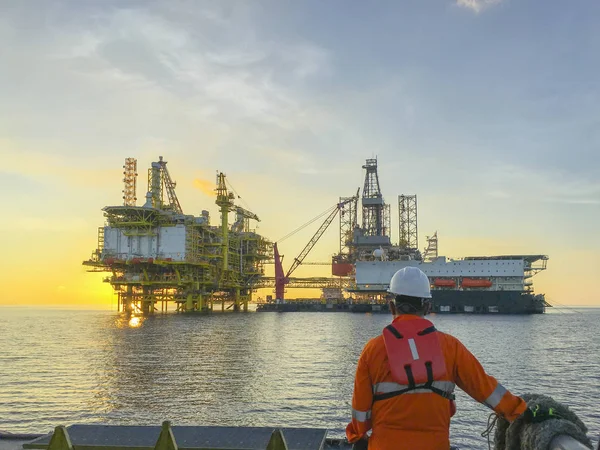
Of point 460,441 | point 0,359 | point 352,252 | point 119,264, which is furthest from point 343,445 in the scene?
point 352,252

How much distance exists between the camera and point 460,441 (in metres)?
14.0

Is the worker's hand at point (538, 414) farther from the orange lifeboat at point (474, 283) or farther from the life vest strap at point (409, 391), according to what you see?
the orange lifeboat at point (474, 283)

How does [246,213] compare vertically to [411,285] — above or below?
above

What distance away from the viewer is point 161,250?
254 feet

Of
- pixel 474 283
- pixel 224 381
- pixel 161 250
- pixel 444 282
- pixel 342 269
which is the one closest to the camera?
pixel 224 381

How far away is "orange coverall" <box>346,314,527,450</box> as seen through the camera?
3.50m

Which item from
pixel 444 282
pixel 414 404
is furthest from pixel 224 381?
pixel 444 282

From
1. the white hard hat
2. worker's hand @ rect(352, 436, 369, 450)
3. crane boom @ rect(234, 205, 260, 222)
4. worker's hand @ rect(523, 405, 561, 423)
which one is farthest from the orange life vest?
crane boom @ rect(234, 205, 260, 222)

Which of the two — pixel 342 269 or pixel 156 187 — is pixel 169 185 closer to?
pixel 156 187

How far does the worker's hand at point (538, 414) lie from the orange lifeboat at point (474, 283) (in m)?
95.8

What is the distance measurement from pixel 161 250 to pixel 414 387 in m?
77.0

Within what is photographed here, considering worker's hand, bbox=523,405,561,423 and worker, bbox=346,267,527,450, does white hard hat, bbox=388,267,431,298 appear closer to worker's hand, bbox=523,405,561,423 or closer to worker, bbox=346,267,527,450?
worker, bbox=346,267,527,450

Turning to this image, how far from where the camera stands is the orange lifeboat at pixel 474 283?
94250 millimetres

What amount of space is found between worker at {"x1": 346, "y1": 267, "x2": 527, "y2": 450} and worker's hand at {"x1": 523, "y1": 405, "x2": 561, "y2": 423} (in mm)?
271
